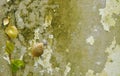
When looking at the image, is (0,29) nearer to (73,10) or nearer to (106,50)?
(73,10)

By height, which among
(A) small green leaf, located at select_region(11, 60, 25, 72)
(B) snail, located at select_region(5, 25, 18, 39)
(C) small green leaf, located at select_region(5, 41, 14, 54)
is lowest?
(A) small green leaf, located at select_region(11, 60, 25, 72)

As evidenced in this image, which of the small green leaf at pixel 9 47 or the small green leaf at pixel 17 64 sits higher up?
the small green leaf at pixel 9 47

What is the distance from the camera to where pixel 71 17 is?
3.42ft

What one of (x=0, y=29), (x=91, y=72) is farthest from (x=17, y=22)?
(x=91, y=72)

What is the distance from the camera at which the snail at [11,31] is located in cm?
109

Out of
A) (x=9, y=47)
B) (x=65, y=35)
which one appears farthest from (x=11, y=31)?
(x=65, y=35)

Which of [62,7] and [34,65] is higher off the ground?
[62,7]

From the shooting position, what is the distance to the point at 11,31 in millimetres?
1091

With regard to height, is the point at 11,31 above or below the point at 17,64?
above

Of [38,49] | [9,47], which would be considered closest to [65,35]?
[38,49]

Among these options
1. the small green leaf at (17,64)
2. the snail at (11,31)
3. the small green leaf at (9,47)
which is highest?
the snail at (11,31)

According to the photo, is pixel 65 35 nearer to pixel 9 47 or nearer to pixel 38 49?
pixel 38 49

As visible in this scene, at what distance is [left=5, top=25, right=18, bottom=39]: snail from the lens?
3.58 feet

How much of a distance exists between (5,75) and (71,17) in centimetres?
32
